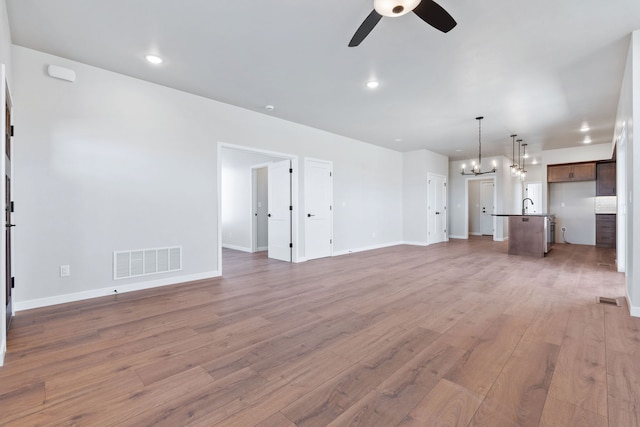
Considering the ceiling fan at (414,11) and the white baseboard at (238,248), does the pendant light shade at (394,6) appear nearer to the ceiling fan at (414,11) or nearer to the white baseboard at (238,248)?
the ceiling fan at (414,11)

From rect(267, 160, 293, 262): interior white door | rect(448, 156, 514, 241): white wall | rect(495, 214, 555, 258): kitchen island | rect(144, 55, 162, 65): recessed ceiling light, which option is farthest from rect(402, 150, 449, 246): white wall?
rect(144, 55, 162, 65): recessed ceiling light

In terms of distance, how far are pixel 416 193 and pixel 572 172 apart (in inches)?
166

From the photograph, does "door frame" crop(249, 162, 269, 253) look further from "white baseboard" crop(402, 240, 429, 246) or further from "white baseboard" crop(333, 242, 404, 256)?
"white baseboard" crop(402, 240, 429, 246)

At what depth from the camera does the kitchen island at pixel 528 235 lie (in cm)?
629

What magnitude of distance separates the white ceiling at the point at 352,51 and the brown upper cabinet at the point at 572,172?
3.69 m

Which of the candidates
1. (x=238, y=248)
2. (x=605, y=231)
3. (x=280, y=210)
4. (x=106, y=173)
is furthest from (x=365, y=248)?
(x=605, y=231)

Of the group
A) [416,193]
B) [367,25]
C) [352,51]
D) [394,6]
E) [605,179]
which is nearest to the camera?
[394,6]

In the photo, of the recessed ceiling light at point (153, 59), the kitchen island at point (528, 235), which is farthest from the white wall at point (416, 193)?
the recessed ceiling light at point (153, 59)

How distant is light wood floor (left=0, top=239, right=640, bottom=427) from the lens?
60.6 inches

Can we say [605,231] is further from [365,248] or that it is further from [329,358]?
[329,358]

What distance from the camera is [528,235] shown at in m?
6.44

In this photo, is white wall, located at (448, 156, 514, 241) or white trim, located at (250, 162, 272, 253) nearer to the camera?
white trim, located at (250, 162, 272, 253)

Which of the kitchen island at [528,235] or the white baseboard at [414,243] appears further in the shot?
the white baseboard at [414,243]

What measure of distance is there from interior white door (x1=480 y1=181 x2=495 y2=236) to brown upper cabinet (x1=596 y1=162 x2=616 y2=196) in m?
3.37
